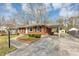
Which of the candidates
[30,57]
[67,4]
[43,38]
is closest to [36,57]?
[30,57]

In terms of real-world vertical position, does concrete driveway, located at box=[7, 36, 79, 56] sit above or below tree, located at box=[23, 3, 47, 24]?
below

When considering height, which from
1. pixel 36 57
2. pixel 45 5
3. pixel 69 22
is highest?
pixel 45 5

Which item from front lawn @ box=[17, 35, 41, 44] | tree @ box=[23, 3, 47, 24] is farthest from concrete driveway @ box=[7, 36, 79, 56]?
tree @ box=[23, 3, 47, 24]

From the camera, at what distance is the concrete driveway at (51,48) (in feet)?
6.98

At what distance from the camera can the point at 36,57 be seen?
212 cm

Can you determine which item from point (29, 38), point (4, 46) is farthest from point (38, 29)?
point (4, 46)

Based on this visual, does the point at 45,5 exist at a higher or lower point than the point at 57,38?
higher

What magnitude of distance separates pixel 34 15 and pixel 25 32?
0.61ft

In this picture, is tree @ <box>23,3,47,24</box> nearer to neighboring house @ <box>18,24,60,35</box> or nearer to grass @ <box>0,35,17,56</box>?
neighboring house @ <box>18,24,60,35</box>

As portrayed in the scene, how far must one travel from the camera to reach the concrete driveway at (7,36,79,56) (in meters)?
2.13

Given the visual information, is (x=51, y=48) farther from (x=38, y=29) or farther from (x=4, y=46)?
(x=4, y=46)

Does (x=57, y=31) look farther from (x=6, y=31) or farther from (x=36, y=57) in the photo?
(x=6, y=31)

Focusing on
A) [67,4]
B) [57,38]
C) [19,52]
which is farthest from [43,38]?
[67,4]

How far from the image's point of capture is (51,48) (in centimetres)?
214
